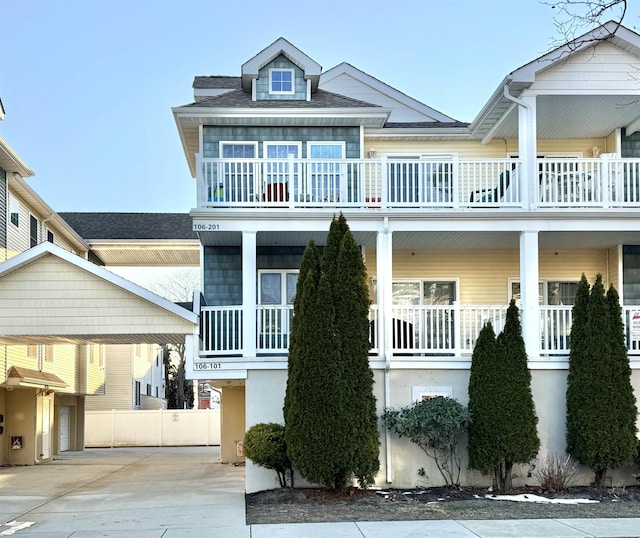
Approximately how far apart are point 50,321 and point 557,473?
30.5 ft

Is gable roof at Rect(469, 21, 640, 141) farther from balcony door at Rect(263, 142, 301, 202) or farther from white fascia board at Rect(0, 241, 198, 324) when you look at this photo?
white fascia board at Rect(0, 241, 198, 324)

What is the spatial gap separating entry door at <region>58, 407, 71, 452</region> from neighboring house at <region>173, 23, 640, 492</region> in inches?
610

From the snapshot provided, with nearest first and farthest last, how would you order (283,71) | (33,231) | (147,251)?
(283,71), (33,231), (147,251)

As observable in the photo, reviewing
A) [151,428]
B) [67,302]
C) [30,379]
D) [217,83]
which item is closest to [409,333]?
[67,302]

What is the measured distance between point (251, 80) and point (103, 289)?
6.33m

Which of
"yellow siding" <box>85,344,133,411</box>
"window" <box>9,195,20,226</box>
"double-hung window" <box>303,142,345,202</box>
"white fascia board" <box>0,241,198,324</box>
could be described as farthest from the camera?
"yellow siding" <box>85,344,133,411</box>

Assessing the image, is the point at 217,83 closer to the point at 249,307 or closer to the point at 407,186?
the point at 407,186

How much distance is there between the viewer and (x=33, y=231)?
77.4 ft

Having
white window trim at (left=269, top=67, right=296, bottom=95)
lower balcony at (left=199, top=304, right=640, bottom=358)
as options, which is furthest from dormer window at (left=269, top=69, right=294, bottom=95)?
lower balcony at (left=199, top=304, right=640, bottom=358)

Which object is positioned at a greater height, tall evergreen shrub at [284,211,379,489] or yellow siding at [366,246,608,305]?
yellow siding at [366,246,608,305]

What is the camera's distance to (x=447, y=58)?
14547 mm

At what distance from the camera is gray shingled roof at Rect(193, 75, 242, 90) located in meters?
21.5

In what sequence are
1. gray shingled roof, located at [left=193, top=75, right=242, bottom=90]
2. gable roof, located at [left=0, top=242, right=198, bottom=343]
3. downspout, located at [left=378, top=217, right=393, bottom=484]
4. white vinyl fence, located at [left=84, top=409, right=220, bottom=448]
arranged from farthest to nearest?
white vinyl fence, located at [left=84, top=409, right=220, bottom=448] < gray shingled roof, located at [left=193, top=75, right=242, bottom=90] < gable roof, located at [left=0, top=242, right=198, bottom=343] < downspout, located at [left=378, top=217, right=393, bottom=484]

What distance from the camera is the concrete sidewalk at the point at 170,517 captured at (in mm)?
10812
